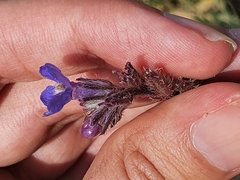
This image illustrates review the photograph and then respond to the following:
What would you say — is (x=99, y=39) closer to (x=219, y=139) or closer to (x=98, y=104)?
(x=98, y=104)

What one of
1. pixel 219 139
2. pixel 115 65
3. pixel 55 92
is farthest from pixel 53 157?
pixel 219 139

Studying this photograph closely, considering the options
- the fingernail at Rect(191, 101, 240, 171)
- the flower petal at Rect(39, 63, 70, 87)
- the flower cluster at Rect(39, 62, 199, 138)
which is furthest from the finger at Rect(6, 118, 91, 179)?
the fingernail at Rect(191, 101, 240, 171)

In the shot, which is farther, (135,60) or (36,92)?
(36,92)

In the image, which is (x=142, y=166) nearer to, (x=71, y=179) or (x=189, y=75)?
(x=189, y=75)

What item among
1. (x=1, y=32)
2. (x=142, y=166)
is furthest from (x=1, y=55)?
(x=142, y=166)

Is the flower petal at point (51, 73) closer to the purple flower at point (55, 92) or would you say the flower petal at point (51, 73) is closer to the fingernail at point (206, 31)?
the purple flower at point (55, 92)

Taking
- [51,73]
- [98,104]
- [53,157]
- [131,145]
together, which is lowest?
[53,157]

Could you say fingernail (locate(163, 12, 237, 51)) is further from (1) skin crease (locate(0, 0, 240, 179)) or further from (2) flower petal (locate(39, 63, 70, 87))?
(2) flower petal (locate(39, 63, 70, 87))

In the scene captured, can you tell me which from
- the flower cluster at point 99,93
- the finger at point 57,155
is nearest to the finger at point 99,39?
the flower cluster at point 99,93
